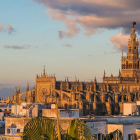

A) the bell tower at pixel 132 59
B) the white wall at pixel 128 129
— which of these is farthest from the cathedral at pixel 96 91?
the white wall at pixel 128 129

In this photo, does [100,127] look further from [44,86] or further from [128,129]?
[44,86]

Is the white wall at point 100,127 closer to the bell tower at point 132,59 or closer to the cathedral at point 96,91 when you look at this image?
the cathedral at point 96,91

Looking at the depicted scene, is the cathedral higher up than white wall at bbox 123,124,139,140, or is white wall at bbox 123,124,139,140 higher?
the cathedral

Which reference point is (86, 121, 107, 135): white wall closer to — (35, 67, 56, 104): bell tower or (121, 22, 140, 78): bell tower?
(35, 67, 56, 104): bell tower

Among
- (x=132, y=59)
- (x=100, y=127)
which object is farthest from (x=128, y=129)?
(x=132, y=59)

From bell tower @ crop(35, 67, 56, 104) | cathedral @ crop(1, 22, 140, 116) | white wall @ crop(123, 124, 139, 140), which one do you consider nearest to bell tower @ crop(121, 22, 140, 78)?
cathedral @ crop(1, 22, 140, 116)

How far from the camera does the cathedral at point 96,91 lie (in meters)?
105

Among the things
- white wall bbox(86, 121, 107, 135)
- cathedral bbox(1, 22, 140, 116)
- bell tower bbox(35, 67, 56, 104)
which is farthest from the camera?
bell tower bbox(35, 67, 56, 104)

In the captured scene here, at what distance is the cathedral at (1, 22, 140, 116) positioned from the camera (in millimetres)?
104875

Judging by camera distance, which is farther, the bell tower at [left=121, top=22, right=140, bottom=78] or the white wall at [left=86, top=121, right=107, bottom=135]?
the bell tower at [left=121, top=22, right=140, bottom=78]

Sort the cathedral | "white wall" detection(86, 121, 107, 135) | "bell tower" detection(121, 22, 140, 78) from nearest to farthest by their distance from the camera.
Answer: "white wall" detection(86, 121, 107, 135)
the cathedral
"bell tower" detection(121, 22, 140, 78)

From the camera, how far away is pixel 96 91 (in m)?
117

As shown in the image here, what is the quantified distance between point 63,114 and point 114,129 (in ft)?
34.9

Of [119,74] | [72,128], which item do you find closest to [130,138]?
[72,128]
